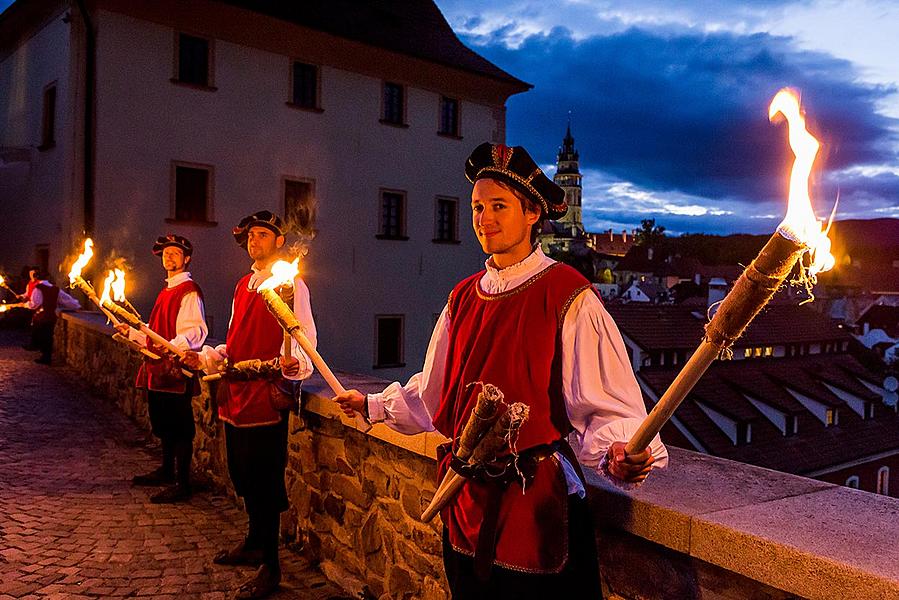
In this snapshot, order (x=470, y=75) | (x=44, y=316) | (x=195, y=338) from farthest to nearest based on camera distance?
(x=470, y=75) < (x=44, y=316) < (x=195, y=338)

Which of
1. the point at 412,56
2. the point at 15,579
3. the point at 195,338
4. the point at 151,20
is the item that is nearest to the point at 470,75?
the point at 412,56

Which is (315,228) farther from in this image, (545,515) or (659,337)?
(545,515)

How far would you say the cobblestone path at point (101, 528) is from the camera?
163 inches

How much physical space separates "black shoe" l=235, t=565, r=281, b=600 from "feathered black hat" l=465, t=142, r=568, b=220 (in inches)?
111

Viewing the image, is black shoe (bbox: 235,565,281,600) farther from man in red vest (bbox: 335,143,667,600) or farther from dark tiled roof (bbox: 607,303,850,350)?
dark tiled roof (bbox: 607,303,850,350)

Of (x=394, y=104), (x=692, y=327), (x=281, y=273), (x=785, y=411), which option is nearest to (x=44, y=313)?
(x=394, y=104)

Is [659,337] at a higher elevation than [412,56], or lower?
lower

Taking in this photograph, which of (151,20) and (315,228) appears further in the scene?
(315,228)

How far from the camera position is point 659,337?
30141mm

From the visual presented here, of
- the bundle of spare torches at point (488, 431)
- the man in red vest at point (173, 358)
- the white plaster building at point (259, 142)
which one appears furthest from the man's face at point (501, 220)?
the white plaster building at point (259, 142)

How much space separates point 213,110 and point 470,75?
28.5 feet

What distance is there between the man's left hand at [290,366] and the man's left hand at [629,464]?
2.17m

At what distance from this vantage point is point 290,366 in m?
3.75

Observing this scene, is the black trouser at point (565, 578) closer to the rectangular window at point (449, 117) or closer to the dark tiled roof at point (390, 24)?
the dark tiled roof at point (390, 24)
